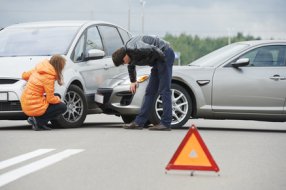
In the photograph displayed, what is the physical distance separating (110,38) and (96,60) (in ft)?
3.41

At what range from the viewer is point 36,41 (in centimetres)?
1395

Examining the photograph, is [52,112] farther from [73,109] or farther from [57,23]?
[57,23]

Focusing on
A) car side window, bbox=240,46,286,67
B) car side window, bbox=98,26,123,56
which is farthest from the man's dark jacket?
car side window, bbox=98,26,123,56

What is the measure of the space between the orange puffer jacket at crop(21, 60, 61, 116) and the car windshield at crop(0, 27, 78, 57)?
98 centimetres

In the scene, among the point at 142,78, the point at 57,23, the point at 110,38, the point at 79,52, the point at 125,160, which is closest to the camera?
the point at 125,160

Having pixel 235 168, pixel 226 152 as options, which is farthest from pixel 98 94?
pixel 235 168

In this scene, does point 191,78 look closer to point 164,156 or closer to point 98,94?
point 98,94

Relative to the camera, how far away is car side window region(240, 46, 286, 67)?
13.4m

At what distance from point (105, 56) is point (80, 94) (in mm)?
1529

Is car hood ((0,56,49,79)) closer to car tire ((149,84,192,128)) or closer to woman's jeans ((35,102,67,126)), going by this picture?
woman's jeans ((35,102,67,126))

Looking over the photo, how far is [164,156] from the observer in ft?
30.0

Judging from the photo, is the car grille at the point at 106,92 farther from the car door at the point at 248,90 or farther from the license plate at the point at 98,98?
the car door at the point at 248,90

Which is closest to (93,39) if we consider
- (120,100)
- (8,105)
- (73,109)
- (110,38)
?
(110,38)

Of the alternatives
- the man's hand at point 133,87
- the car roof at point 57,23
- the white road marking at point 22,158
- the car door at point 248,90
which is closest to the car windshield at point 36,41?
the car roof at point 57,23
